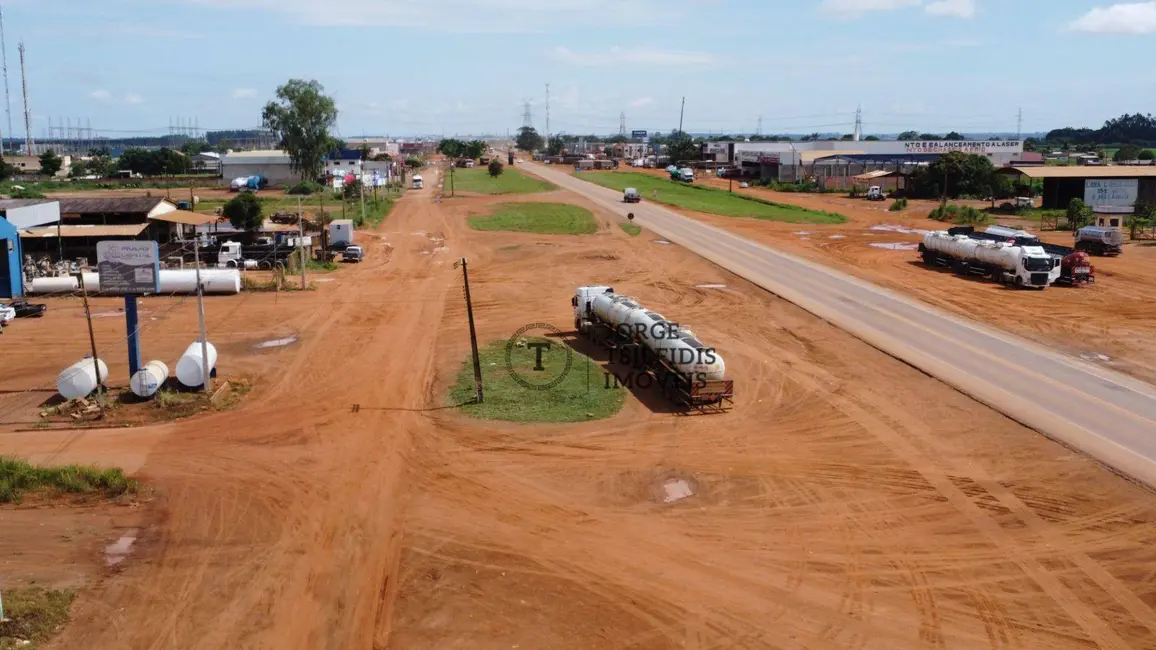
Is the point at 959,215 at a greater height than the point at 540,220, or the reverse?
the point at 540,220

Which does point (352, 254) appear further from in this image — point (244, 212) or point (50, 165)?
point (50, 165)

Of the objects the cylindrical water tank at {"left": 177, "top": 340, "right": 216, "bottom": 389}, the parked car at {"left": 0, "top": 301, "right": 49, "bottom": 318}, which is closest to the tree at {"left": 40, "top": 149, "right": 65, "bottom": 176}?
the parked car at {"left": 0, "top": 301, "right": 49, "bottom": 318}

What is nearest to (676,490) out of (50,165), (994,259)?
(994,259)

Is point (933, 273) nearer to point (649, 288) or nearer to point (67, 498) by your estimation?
point (649, 288)

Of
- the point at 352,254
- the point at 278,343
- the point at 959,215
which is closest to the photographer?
the point at 278,343

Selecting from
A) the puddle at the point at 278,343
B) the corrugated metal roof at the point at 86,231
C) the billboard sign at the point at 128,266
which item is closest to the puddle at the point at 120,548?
the billboard sign at the point at 128,266

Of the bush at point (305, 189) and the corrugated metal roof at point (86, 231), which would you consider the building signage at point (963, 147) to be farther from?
the corrugated metal roof at point (86, 231)
